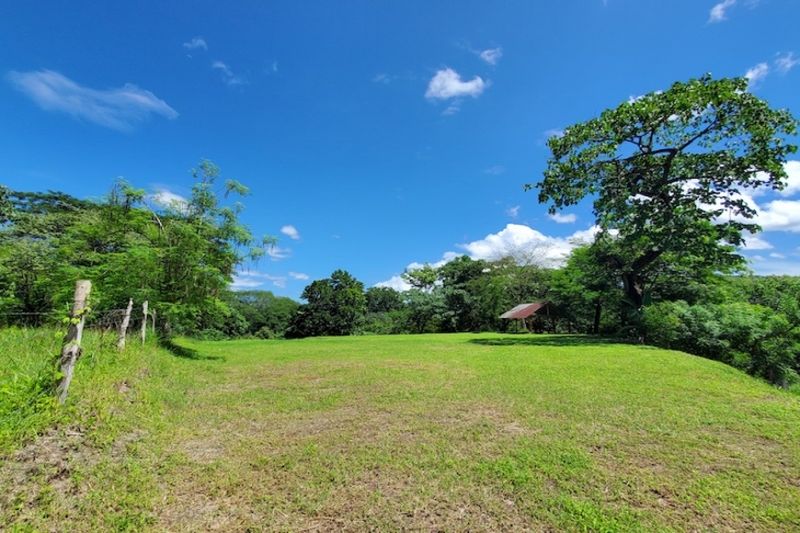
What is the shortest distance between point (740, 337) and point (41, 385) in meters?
14.8

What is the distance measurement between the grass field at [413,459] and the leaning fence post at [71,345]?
26 cm

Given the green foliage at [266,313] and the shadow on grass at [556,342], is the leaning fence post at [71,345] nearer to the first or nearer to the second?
the shadow on grass at [556,342]

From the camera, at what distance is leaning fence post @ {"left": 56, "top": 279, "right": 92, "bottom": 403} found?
399cm

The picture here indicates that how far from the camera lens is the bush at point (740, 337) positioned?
927 cm

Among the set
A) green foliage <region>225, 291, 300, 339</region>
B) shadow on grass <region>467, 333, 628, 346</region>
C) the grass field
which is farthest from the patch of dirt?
green foliage <region>225, 291, 300, 339</region>

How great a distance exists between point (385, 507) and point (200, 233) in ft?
32.9

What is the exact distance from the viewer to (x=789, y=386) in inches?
345

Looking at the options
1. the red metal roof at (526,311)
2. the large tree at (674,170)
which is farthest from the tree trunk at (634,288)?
the red metal roof at (526,311)

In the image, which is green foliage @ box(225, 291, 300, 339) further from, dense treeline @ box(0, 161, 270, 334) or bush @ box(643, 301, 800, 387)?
bush @ box(643, 301, 800, 387)

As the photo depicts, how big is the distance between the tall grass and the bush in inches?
540

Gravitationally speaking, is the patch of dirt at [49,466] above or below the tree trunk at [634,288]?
below

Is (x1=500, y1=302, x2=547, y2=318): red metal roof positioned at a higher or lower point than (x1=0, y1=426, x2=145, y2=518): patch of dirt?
higher

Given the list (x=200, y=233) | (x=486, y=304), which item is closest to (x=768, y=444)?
(x=200, y=233)

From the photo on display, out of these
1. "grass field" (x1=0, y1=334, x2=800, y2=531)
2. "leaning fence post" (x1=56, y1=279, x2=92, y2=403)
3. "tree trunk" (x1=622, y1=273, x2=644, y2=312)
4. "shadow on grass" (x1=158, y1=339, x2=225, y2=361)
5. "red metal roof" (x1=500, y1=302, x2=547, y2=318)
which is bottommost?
"grass field" (x1=0, y1=334, x2=800, y2=531)
